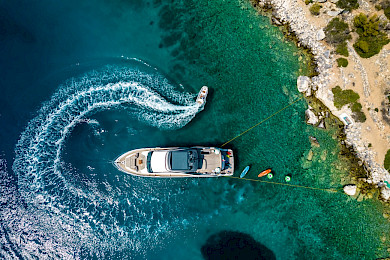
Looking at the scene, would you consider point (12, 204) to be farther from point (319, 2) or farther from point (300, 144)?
point (319, 2)

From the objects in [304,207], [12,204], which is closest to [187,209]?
[304,207]

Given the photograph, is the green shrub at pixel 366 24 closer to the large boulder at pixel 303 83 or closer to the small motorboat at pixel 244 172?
the large boulder at pixel 303 83

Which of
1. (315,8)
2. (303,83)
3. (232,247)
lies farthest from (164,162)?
(315,8)

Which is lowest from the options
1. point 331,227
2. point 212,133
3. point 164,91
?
point 331,227

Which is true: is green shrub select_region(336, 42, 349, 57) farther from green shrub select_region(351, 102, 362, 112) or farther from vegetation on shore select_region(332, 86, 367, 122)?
green shrub select_region(351, 102, 362, 112)

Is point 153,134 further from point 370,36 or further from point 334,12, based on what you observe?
point 370,36

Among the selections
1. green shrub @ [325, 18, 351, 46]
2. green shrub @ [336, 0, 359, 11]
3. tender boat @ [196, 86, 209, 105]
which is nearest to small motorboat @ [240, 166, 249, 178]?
tender boat @ [196, 86, 209, 105]

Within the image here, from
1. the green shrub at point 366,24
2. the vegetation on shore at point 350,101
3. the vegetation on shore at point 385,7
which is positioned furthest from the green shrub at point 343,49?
the vegetation on shore at point 385,7
